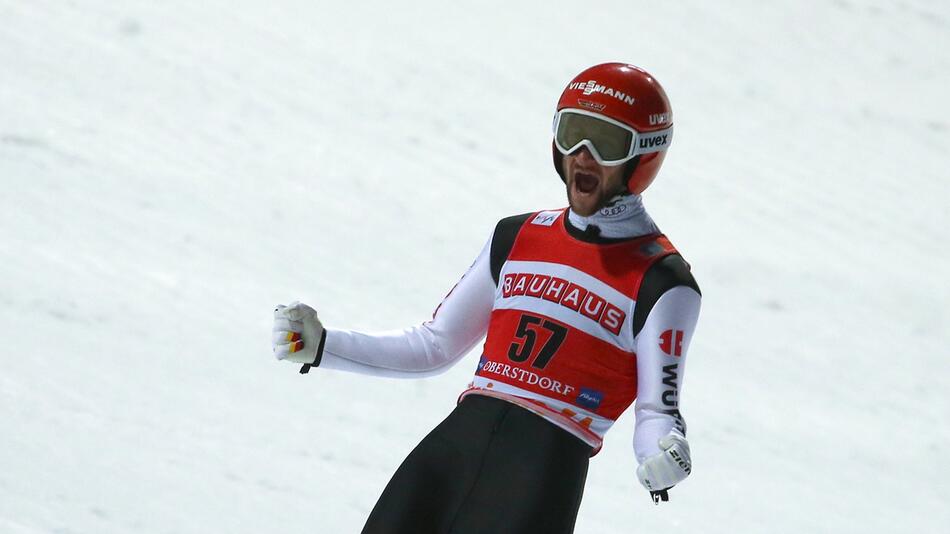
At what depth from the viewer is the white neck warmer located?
305 cm

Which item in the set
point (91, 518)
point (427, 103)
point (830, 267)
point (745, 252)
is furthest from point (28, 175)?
point (830, 267)

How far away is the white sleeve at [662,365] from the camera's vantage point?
2.86 m

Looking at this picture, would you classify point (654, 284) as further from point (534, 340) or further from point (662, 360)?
point (534, 340)

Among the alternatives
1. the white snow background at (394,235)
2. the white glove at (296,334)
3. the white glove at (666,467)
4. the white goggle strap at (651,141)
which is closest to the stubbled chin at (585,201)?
the white goggle strap at (651,141)

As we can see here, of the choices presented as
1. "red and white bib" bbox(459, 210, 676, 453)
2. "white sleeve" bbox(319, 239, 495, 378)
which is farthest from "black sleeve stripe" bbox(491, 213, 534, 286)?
"red and white bib" bbox(459, 210, 676, 453)

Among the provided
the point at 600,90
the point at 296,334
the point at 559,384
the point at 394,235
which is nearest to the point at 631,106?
the point at 600,90

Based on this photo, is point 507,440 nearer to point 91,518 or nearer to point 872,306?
point 91,518

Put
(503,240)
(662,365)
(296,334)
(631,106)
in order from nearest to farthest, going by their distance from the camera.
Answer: (662,365) → (631,106) → (296,334) → (503,240)

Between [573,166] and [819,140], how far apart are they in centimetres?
747

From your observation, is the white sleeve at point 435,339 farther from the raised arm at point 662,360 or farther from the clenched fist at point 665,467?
the clenched fist at point 665,467

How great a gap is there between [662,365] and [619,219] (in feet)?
1.18

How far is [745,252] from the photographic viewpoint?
859 cm

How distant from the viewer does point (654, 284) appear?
296 centimetres

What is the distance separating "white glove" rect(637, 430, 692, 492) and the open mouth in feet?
1.91
